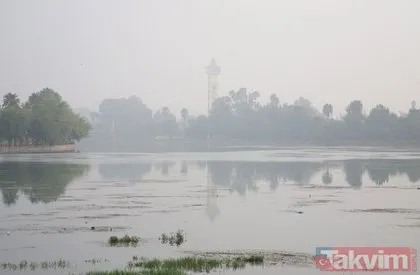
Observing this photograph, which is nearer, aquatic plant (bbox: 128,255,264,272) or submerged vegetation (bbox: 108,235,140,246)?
aquatic plant (bbox: 128,255,264,272)

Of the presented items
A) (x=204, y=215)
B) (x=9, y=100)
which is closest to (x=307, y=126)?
(x=9, y=100)

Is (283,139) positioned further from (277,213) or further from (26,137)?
(277,213)

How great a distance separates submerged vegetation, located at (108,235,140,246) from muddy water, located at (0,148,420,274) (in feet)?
0.98

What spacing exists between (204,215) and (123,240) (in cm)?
653

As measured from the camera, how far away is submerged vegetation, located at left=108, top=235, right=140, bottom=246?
60.9ft

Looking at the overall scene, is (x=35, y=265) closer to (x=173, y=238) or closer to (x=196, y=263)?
(x=196, y=263)

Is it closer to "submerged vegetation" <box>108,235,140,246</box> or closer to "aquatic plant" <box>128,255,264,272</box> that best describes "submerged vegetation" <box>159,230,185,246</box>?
"submerged vegetation" <box>108,235,140,246</box>

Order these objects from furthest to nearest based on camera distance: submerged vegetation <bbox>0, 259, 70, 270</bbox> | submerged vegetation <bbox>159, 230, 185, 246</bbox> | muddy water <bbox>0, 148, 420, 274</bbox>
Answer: submerged vegetation <bbox>159, 230, 185, 246</bbox>, muddy water <bbox>0, 148, 420, 274</bbox>, submerged vegetation <bbox>0, 259, 70, 270</bbox>

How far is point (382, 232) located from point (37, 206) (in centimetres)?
1453

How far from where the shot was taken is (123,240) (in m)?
18.9

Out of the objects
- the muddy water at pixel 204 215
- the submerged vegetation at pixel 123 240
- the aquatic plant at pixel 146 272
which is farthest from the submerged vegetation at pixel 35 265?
the submerged vegetation at pixel 123 240

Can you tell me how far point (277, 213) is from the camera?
1010 inches

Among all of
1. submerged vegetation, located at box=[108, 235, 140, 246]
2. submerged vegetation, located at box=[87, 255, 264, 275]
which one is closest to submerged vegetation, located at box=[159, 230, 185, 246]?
submerged vegetation, located at box=[108, 235, 140, 246]

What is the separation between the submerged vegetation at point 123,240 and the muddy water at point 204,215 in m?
0.30
